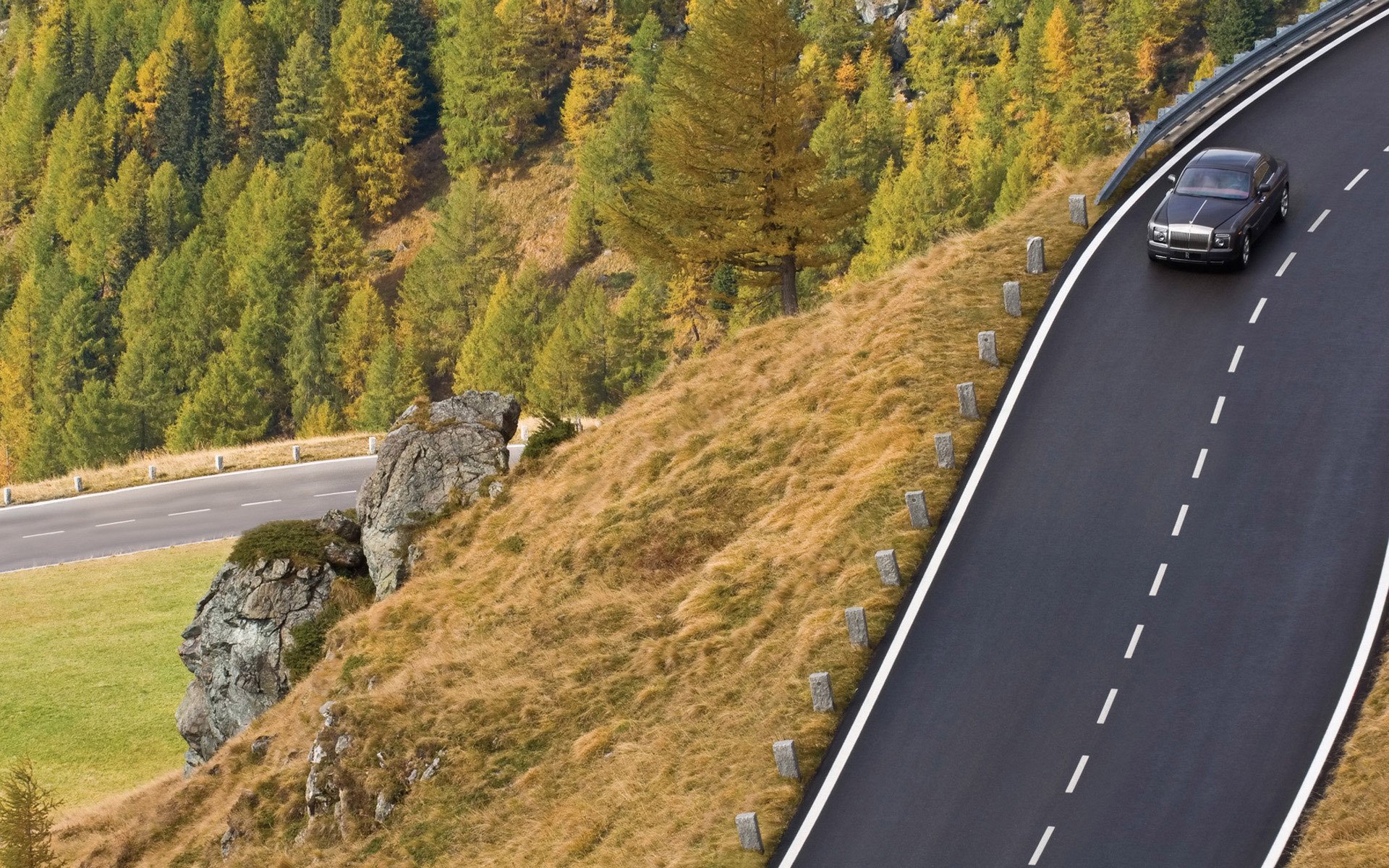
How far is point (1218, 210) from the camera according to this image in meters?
29.0

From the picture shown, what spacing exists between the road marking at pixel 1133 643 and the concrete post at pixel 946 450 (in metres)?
4.81

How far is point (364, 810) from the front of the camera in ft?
84.1

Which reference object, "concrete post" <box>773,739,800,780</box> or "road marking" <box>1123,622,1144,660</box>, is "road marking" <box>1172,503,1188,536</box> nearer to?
"road marking" <box>1123,622,1144,660</box>

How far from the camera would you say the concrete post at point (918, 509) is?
2409 centimetres

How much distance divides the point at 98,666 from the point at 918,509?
29.2m

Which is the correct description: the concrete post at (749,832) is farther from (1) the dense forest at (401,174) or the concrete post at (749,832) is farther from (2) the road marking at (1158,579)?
(1) the dense forest at (401,174)

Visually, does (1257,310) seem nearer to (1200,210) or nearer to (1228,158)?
(1200,210)

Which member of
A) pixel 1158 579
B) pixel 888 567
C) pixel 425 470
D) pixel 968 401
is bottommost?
pixel 1158 579

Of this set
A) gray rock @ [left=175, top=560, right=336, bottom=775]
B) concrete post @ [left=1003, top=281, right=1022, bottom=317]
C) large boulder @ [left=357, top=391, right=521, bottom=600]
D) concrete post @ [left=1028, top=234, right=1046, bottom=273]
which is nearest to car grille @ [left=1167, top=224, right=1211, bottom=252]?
concrete post @ [left=1028, top=234, right=1046, bottom=273]

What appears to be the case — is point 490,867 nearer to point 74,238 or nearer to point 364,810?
point 364,810

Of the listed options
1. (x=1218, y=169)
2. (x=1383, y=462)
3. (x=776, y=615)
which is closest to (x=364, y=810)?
(x=776, y=615)

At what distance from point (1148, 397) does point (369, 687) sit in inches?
580

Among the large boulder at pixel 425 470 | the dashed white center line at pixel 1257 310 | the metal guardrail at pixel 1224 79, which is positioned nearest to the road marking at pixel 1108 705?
the dashed white center line at pixel 1257 310

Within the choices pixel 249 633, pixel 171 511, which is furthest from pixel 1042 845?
pixel 171 511
